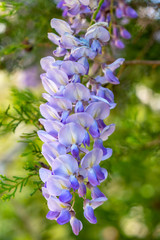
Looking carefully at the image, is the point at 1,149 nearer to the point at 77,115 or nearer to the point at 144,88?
the point at 144,88

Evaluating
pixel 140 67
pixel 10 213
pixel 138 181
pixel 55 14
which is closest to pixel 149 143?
pixel 140 67

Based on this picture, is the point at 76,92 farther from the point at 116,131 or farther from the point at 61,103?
the point at 116,131

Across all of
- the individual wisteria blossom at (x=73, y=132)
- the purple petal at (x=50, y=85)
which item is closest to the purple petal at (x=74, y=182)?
the individual wisteria blossom at (x=73, y=132)

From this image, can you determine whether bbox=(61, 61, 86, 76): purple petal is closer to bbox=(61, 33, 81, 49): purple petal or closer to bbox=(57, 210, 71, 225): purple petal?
bbox=(61, 33, 81, 49): purple petal

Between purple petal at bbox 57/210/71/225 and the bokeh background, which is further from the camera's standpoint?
the bokeh background

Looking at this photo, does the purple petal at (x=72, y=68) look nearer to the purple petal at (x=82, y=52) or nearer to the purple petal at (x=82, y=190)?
the purple petal at (x=82, y=52)

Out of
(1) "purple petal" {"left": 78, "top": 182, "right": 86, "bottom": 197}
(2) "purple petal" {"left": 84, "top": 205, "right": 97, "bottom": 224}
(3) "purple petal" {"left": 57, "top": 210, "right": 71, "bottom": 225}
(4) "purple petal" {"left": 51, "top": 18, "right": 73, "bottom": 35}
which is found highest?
(4) "purple petal" {"left": 51, "top": 18, "right": 73, "bottom": 35}

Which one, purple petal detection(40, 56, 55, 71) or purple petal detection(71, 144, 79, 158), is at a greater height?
purple petal detection(40, 56, 55, 71)

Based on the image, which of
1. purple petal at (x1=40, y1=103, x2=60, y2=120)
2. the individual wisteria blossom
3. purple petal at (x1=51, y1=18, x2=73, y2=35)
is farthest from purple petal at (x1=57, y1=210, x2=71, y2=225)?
purple petal at (x1=51, y1=18, x2=73, y2=35)
